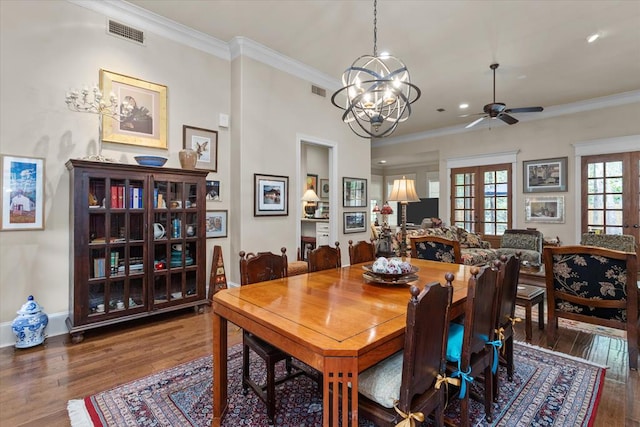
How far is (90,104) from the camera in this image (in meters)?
3.02

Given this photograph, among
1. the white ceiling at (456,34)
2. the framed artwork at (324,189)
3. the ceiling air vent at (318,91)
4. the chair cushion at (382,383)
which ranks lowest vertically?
the chair cushion at (382,383)

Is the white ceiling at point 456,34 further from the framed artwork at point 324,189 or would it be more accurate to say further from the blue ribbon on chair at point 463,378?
the blue ribbon on chair at point 463,378

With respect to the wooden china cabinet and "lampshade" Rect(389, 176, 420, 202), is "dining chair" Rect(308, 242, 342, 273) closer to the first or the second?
the wooden china cabinet

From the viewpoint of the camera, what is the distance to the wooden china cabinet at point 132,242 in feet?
9.21

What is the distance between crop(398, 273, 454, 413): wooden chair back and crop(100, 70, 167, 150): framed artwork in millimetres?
3409

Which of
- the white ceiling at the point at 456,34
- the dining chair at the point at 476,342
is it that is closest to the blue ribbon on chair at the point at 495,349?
the dining chair at the point at 476,342

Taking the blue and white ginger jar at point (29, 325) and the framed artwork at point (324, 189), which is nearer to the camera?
the blue and white ginger jar at point (29, 325)

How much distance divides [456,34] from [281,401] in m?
4.15

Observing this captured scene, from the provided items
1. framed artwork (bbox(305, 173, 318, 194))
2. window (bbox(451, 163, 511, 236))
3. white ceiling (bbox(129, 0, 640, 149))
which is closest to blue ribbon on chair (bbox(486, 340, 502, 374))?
white ceiling (bbox(129, 0, 640, 149))

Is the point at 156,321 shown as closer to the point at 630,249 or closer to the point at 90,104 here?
the point at 90,104

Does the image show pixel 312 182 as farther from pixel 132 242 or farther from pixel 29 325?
pixel 29 325

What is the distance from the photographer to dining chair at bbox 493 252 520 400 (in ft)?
6.04

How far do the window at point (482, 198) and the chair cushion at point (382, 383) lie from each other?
670 centimetres

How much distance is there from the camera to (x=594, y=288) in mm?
2646
